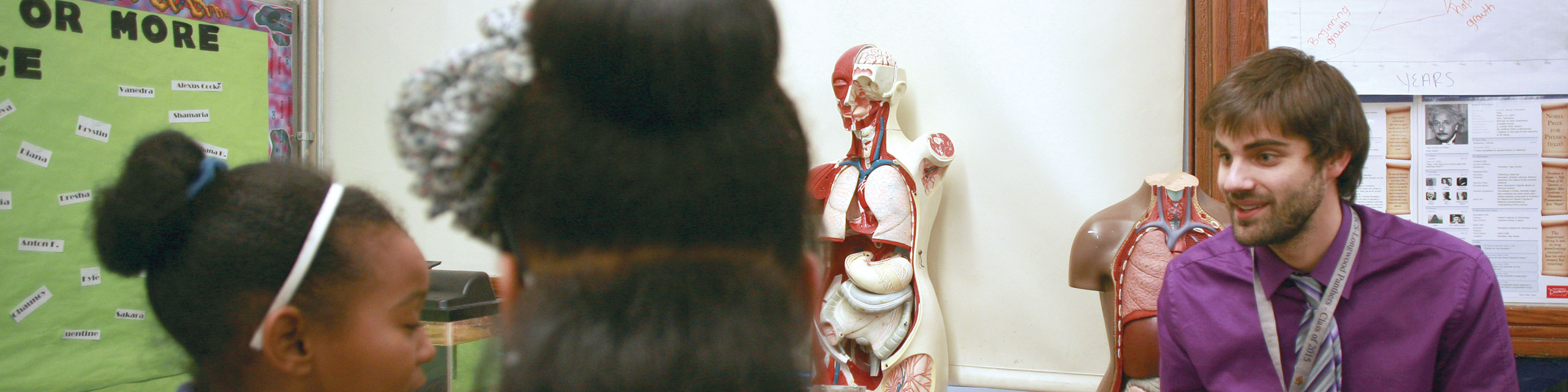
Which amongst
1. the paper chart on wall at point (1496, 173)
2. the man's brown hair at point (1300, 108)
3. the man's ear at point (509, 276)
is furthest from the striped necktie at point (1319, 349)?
the man's ear at point (509, 276)

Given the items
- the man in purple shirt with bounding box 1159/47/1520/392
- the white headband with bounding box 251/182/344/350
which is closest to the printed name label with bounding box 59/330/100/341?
the white headband with bounding box 251/182/344/350

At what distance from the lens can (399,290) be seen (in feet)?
3.66

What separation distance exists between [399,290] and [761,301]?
69cm

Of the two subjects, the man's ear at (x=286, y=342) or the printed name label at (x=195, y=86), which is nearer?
the man's ear at (x=286, y=342)

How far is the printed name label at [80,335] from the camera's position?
8.80ft

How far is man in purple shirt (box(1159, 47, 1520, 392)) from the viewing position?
148 centimetres

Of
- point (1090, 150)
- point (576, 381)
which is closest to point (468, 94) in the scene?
point (576, 381)

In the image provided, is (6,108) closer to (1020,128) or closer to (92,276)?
(92,276)

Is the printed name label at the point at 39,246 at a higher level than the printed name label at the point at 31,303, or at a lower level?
higher

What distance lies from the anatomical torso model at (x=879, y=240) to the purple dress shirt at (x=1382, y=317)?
1.07m

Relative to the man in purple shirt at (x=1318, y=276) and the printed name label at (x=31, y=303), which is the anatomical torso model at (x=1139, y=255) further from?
the printed name label at (x=31, y=303)

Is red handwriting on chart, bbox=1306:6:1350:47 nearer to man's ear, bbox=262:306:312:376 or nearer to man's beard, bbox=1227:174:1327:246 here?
man's beard, bbox=1227:174:1327:246

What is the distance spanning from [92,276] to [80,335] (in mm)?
186

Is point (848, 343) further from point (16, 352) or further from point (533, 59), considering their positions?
point (16, 352)
